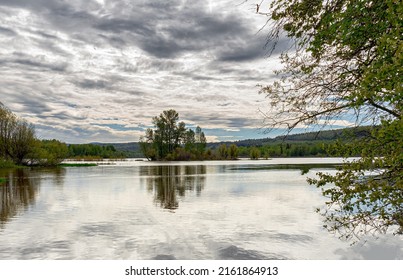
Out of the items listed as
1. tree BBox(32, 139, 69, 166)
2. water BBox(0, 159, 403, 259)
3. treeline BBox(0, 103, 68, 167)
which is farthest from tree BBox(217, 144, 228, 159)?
water BBox(0, 159, 403, 259)

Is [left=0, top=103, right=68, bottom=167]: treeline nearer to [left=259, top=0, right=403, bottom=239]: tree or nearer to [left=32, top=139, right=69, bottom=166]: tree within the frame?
[left=32, top=139, right=69, bottom=166]: tree

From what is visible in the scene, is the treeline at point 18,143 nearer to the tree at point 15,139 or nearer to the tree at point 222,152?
the tree at point 15,139

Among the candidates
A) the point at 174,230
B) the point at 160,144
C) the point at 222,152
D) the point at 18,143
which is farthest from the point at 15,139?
the point at 222,152

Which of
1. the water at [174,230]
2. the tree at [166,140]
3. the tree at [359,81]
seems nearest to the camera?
the tree at [359,81]

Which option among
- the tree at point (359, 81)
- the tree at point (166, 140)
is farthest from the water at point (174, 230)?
the tree at point (166, 140)

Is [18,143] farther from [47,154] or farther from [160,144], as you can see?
[160,144]

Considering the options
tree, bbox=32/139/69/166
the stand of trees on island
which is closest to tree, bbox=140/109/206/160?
the stand of trees on island

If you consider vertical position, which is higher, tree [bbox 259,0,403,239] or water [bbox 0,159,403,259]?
tree [bbox 259,0,403,239]

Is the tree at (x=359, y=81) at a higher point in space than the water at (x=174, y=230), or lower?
higher

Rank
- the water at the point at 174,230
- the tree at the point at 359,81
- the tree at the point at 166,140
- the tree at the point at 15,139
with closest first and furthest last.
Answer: the tree at the point at 359,81
the water at the point at 174,230
the tree at the point at 15,139
the tree at the point at 166,140

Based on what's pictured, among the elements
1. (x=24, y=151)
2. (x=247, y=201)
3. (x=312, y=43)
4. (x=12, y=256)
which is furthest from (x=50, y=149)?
(x=312, y=43)

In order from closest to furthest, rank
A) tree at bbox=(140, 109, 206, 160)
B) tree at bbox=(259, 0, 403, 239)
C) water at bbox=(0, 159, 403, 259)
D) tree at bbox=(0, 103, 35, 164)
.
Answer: tree at bbox=(259, 0, 403, 239)
water at bbox=(0, 159, 403, 259)
tree at bbox=(0, 103, 35, 164)
tree at bbox=(140, 109, 206, 160)

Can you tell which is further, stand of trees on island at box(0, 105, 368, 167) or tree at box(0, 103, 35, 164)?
tree at box(0, 103, 35, 164)

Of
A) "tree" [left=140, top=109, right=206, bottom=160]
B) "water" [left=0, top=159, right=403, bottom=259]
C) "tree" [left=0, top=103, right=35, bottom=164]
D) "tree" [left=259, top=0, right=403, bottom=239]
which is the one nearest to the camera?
"tree" [left=259, top=0, right=403, bottom=239]
